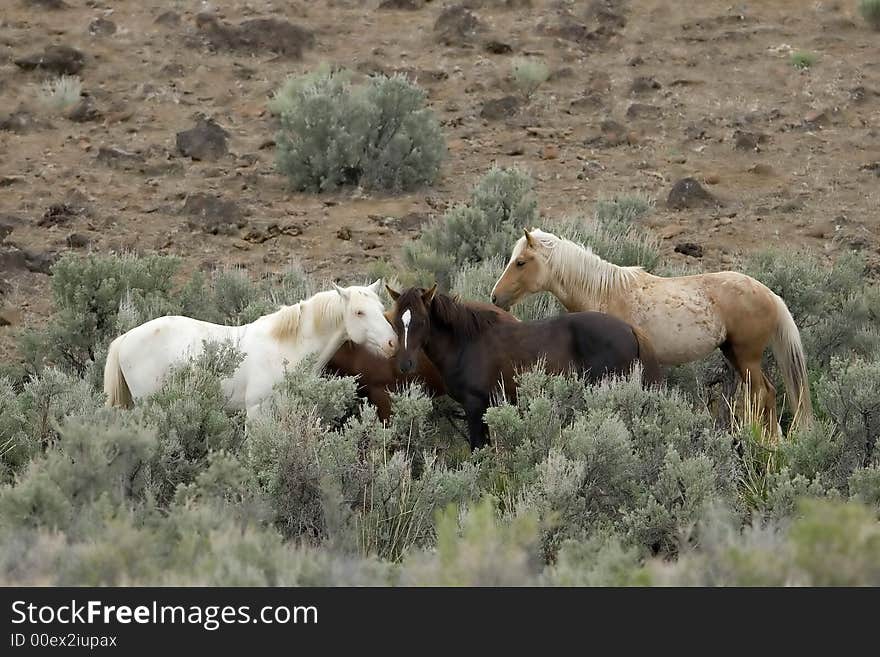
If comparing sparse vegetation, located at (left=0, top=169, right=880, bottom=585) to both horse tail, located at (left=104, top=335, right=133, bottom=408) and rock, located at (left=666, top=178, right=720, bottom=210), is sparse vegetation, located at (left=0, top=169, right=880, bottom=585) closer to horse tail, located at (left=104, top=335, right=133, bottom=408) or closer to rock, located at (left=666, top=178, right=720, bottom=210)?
horse tail, located at (left=104, top=335, right=133, bottom=408)

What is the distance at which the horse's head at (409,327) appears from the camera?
8.14 metres

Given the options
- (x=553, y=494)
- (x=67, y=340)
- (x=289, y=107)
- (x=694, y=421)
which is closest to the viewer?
(x=553, y=494)

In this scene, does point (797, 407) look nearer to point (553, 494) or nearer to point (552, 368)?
point (552, 368)

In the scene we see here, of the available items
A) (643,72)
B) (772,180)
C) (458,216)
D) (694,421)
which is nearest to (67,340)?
(458,216)

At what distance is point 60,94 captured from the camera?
60.6 ft

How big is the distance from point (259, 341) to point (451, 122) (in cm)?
1010

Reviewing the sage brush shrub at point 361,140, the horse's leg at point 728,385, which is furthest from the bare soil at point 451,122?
the horse's leg at point 728,385

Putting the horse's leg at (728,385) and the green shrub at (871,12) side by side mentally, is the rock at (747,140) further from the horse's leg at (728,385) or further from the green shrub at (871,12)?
the horse's leg at (728,385)

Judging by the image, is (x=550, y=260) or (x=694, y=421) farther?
(x=550, y=260)

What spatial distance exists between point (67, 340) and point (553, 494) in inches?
234

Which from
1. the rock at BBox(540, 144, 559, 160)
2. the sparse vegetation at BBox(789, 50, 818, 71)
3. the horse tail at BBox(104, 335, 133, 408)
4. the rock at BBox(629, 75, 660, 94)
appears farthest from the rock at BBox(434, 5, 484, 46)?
the horse tail at BBox(104, 335, 133, 408)

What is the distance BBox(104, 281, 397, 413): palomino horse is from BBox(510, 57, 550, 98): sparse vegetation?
11.0 m

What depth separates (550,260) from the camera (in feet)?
31.7
